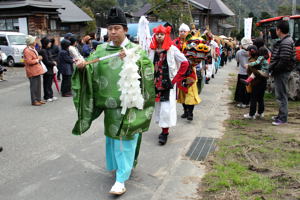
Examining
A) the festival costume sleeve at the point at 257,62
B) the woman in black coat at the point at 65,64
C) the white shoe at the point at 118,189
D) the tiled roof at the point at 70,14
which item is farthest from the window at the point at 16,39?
the white shoe at the point at 118,189

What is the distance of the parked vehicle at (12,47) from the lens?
16875 millimetres

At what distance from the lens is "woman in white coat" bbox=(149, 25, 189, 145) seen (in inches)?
198

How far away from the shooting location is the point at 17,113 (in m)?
7.34

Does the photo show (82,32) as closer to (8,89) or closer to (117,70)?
(8,89)

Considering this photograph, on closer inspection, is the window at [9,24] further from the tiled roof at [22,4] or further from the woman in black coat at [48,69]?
the woman in black coat at [48,69]

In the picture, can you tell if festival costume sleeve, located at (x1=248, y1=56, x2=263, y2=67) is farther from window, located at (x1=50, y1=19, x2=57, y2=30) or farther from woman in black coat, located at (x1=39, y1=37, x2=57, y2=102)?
window, located at (x1=50, y1=19, x2=57, y2=30)

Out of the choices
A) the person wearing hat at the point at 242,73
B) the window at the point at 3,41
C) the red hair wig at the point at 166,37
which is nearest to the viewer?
the red hair wig at the point at 166,37

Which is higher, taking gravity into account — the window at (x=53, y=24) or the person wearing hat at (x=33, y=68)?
the window at (x=53, y=24)

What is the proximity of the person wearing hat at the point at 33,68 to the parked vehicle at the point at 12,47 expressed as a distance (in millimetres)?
9575

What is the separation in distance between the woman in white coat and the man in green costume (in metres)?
1.46

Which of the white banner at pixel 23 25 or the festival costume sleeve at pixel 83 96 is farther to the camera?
the white banner at pixel 23 25

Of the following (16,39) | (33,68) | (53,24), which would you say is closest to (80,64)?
(33,68)

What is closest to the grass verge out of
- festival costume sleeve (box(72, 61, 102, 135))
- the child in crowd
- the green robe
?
the child in crowd

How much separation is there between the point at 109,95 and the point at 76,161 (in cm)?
151
